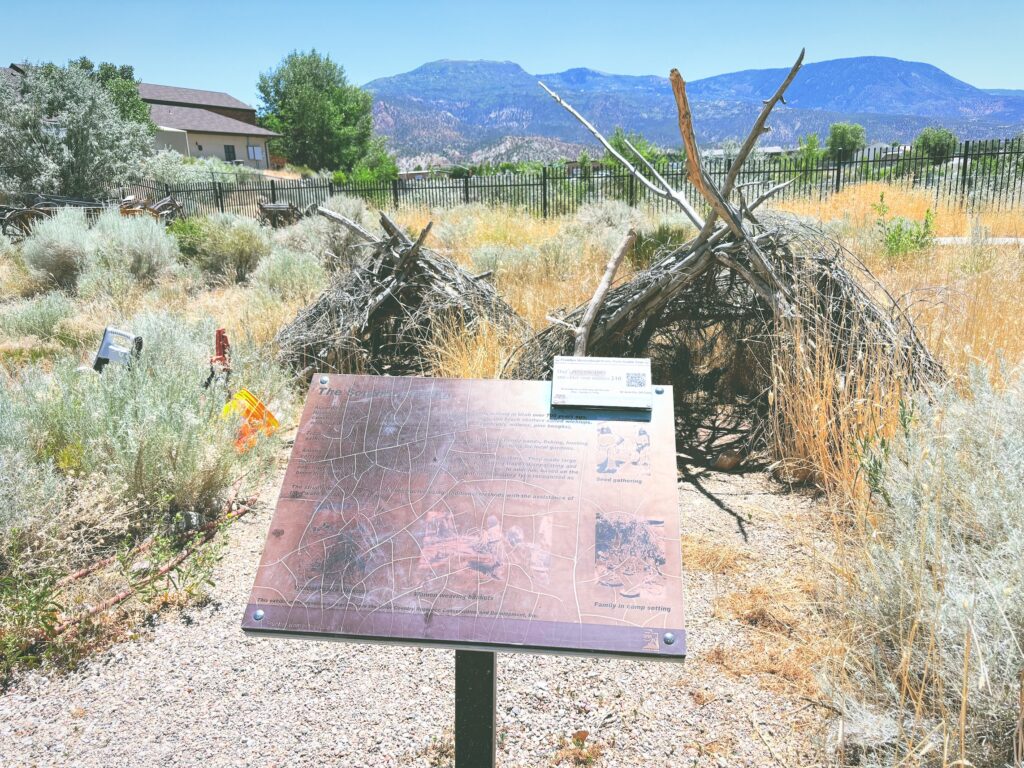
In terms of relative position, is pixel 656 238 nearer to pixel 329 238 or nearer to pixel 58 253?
pixel 329 238

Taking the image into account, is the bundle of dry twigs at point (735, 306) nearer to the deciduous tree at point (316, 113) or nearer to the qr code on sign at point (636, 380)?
the qr code on sign at point (636, 380)

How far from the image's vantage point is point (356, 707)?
2727 millimetres

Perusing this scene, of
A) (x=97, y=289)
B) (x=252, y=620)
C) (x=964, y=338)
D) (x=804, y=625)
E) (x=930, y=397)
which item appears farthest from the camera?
(x=97, y=289)

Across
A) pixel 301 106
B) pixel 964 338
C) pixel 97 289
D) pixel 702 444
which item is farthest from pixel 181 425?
pixel 301 106

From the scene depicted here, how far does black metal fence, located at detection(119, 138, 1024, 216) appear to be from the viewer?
56.8 ft

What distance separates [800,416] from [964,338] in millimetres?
1465

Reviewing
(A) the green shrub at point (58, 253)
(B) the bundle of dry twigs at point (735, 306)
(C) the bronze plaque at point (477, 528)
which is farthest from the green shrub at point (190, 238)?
(C) the bronze plaque at point (477, 528)

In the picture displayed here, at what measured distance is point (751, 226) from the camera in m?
5.19

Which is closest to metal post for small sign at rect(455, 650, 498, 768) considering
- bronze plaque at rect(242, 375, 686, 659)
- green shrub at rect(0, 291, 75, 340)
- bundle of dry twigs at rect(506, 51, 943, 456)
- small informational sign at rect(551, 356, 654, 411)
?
bronze plaque at rect(242, 375, 686, 659)

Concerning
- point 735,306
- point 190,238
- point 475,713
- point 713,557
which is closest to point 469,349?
point 735,306

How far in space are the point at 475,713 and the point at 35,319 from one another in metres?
8.92

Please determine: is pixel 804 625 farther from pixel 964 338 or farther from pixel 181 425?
pixel 181 425

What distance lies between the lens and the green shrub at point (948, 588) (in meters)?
2.00

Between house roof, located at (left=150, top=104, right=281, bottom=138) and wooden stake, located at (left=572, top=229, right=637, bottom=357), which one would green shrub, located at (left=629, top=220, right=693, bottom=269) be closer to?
wooden stake, located at (left=572, top=229, right=637, bottom=357)
